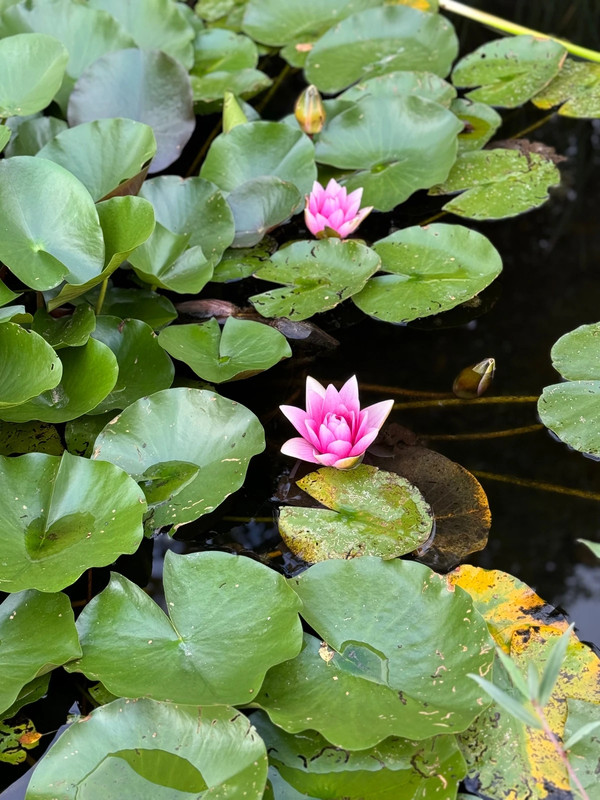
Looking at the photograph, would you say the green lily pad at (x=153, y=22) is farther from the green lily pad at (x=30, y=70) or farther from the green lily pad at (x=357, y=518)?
the green lily pad at (x=357, y=518)

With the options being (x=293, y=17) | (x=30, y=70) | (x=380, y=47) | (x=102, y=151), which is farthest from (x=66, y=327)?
(x=293, y=17)

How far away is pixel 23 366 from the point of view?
1801 millimetres

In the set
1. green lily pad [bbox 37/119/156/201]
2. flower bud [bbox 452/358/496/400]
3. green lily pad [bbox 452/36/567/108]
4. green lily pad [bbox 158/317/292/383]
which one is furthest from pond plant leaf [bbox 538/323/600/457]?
green lily pad [bbox 452/36/567/108]

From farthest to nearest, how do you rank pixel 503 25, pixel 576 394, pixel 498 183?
pixel 503 25, pixel 498 183, pixel 576 394

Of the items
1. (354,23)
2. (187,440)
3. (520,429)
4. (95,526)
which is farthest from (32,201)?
(354,23)

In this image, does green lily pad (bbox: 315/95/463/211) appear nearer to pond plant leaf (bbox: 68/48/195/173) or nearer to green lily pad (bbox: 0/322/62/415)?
pond plant leaf (bbox: 68/48/195/173)

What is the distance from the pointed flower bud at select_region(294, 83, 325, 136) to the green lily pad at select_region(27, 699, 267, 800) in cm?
218

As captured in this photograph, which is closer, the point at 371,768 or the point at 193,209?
the point at 371,768

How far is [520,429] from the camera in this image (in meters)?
2.10

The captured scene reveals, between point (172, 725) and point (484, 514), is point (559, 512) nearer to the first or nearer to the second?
point (484, 514)

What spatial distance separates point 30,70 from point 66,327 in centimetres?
102

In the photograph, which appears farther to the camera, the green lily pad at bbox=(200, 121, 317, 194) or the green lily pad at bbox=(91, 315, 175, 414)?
the green lily pad at bbox=(200, 121, 317, 194)

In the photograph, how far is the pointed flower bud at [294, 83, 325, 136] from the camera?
110 inches

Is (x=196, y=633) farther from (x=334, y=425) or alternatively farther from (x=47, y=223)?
(x=47, y=223)
